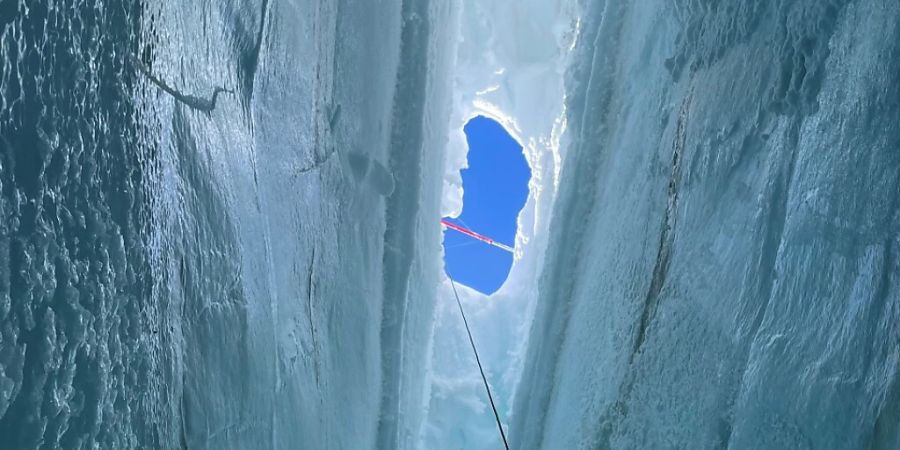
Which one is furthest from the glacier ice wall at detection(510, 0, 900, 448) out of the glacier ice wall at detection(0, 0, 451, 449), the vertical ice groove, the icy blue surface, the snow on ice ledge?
the snow on ice ledge

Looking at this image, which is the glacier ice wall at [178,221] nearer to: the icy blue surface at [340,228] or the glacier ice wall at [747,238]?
the icy blue surface at [340,228]

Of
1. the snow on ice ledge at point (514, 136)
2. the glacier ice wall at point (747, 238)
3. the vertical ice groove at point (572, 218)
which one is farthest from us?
the snow on ice ledge at point (514, 136)

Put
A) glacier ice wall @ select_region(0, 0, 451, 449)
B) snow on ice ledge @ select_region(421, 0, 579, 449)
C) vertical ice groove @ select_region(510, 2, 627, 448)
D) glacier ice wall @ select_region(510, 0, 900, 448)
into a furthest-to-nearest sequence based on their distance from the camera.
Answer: snow on ice ledge @ select_region(421, 0, 579, 449) < vertical ice groove @ select_region(510, 2, 627, 448) < glacier ice wall @ select_region(510, 0, 900, 448) < glacier ice wall @ select_region(0, 0, 451, 449)

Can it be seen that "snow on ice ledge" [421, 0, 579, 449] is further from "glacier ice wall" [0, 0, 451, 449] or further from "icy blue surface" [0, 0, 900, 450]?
"glacier ice wall" [0, 0, 451, 449]

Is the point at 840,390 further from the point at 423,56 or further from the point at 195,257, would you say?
the point at 423,56

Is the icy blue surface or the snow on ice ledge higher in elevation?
the snow on ice ledge

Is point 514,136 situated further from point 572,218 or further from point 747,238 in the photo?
point 747,238

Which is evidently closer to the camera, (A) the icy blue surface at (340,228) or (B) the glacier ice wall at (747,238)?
(A) the icy blue surface at (340,228)

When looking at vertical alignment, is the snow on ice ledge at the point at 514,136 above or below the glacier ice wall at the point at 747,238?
above

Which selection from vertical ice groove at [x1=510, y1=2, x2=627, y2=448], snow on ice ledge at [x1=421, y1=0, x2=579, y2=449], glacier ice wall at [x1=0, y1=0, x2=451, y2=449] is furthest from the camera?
snow on ice ledge at [x1=421, y1=0, x2=579, y2=449]

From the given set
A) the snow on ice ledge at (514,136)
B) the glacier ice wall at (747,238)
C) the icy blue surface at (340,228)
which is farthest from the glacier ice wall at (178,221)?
the snow on ice ledge at (514,136)
